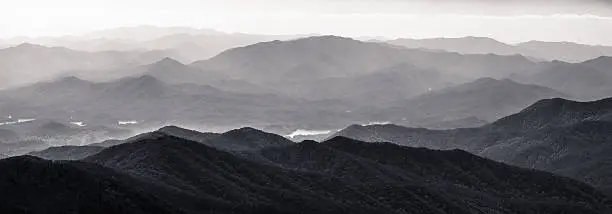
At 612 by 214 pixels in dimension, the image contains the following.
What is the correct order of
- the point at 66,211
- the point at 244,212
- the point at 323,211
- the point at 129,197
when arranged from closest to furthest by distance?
1. the point at 66,211
2. the point at 129,197
3. the point at 244,212
4. the point at 323,211

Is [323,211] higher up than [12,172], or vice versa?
[12,172]

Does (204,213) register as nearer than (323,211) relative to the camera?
Yes

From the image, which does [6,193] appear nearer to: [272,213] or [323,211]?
[272,213]

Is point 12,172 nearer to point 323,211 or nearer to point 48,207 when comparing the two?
point 48,207

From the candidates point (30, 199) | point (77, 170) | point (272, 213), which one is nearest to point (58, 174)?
point (77, 170)

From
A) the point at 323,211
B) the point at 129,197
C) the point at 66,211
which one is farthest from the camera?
the point at 323,211

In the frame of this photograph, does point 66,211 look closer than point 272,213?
Yes

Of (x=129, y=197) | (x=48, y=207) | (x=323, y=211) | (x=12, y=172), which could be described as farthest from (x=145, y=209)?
(x=323, y=211)

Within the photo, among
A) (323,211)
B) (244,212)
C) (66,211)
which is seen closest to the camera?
(66,211)

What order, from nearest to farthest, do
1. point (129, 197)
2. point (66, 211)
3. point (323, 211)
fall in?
1. point (66, 211)
2. point (129, 197)
3. point (323, 211)
